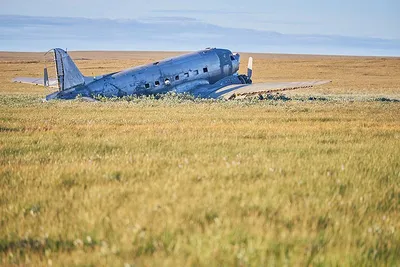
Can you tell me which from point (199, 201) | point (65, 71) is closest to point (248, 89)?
point (65, 71)

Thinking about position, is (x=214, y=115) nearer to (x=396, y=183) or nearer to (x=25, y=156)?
(x=25, y=156)

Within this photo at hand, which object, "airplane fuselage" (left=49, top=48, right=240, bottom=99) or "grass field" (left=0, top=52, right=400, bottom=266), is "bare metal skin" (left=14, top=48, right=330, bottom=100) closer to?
"airplane fuselage" (left=49, top=48, right=240, bottom=99)

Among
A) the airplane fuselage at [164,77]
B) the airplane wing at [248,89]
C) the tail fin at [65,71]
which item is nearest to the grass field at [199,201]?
the airplane wing at [248,89]

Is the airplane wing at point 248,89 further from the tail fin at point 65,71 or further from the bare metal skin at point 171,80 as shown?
the tail fin at point 65,71

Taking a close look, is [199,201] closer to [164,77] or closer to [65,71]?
[65,71]

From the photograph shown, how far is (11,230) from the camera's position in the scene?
5.57 metres

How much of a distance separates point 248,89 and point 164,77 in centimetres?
579

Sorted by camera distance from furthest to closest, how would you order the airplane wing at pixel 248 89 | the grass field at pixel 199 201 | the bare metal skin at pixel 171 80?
the bare metal skin at pixel 171 80 < the airplane wing at pixel 248 89 < the grass field at pixel 199 201

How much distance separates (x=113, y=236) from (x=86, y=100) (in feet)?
84.0

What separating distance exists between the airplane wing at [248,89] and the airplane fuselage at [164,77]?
4.03ft

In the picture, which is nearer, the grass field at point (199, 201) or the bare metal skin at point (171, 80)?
the grass field at point (199, 201)

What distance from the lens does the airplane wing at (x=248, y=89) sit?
30.7 metres

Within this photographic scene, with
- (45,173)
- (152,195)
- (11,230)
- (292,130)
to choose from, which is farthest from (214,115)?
(11,230)

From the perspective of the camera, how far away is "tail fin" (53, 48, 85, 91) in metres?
30.7
